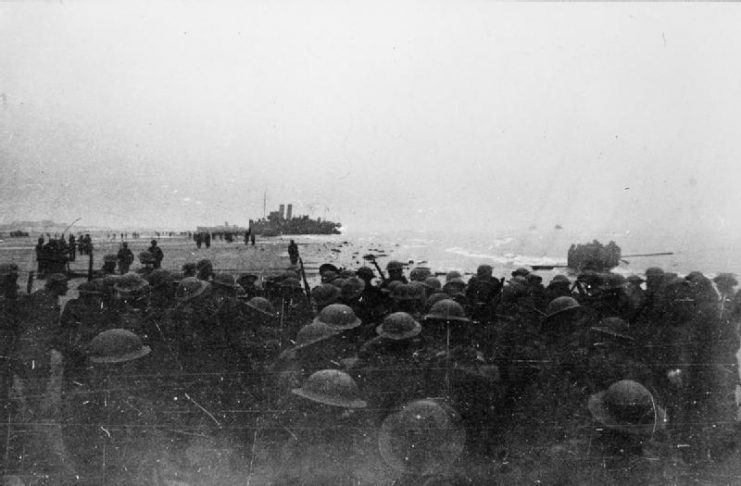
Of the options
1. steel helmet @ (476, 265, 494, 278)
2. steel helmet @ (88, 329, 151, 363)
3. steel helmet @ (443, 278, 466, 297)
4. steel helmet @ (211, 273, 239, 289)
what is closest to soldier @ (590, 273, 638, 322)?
steel helmet @ (476, 265, 494, 278)

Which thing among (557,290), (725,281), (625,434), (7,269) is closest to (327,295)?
(557,290)

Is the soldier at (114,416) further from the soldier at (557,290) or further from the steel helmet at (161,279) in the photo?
the soldier at (557,290)

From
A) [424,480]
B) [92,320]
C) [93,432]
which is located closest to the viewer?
[424,480]

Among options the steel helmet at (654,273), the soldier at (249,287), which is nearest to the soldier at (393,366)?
the soldier at (249,287)

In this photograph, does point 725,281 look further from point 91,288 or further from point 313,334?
point 91,288

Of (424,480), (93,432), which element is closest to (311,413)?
(424,480)

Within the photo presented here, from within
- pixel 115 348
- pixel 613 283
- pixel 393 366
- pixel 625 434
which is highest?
pixel 613 283

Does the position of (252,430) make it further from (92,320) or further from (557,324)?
(557,324)
